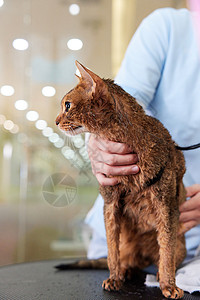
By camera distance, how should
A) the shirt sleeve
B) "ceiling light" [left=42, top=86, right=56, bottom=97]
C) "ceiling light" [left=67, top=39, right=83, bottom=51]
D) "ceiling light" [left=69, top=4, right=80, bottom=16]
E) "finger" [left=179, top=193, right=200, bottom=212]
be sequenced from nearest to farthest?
"finger" [left=179, top=193, right=200, bottom=212], the shirt sleeve, "ceiling light" [left=42, top=86, right=56, bottom=97], "ceiling light" [left=67, top=39, right=83, bottom=51], "ceiling light" [left=69, top=4, right=80, bottom=16]

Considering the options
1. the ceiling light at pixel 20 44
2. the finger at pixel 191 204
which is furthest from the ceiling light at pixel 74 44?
the finger at pixel 191 204

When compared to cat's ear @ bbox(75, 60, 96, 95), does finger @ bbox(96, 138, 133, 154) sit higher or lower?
lower

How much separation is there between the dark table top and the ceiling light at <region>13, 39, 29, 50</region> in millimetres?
1807

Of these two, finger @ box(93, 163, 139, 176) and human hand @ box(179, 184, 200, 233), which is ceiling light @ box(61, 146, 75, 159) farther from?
human hand @ box(179, 184, 200, 233)

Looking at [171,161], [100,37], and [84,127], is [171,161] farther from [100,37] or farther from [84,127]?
[100,37]

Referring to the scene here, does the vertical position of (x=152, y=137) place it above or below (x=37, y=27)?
below

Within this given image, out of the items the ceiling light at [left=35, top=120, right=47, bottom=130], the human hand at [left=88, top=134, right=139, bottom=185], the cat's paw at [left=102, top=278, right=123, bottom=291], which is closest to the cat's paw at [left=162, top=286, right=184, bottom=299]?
the cat's paw at [left=102, top=278, right=123, bottom=291]

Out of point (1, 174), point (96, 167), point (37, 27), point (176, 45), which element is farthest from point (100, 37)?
point (96, 167)

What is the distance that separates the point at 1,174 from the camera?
247cm

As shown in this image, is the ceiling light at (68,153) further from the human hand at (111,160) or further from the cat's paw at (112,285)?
the cat's paw at (112,285)

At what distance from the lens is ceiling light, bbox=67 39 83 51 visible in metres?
2.38

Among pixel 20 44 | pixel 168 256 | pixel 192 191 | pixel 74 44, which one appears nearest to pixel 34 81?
pixel 20 44

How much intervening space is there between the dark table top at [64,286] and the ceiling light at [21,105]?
5.26 feet

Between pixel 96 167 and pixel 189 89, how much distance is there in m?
0.47
